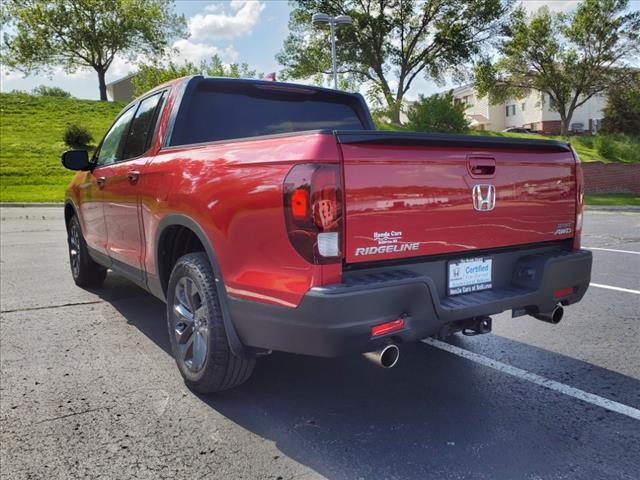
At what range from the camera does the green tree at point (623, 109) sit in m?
41.6

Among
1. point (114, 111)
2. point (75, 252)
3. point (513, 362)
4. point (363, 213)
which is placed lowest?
point (513, 362)

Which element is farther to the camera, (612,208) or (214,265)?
(612,208)

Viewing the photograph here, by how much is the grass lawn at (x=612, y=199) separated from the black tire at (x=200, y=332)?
2018 cm

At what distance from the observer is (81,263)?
6094 mm

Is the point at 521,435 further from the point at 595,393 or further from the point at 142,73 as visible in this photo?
the point at 142,73

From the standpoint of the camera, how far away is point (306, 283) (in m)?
2.56

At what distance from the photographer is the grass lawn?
68.4 ft

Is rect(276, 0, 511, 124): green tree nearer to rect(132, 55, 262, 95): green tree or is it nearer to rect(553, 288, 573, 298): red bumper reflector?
rect(132, 55, 262, 95): green tree

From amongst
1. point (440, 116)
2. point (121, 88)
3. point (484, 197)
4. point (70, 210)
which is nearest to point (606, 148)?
point (440, 116)

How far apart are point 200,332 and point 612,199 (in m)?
22.7

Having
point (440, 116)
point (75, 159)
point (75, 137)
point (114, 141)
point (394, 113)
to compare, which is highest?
point (394, 113)

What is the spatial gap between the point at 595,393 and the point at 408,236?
5.45ft

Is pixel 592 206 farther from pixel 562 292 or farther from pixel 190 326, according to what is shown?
pixel 190 326

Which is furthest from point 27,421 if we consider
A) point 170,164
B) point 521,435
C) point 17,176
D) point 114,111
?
point 114,111
